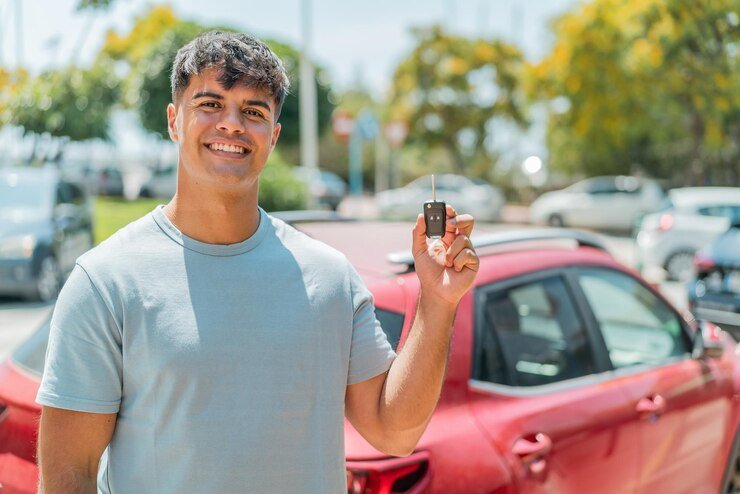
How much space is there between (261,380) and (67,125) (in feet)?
37.7

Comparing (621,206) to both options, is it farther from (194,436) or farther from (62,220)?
(194,436)

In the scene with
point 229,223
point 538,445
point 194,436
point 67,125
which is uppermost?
point 67,125

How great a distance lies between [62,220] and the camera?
10.6 m

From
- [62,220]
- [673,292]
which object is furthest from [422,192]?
[62,220]

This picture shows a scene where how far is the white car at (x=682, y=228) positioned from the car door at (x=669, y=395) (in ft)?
32.7

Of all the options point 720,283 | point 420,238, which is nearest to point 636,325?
point 420,238

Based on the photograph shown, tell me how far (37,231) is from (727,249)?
7.94m

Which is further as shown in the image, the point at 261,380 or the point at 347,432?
the point at 347,432

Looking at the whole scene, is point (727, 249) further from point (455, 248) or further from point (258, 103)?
point (258, 103)

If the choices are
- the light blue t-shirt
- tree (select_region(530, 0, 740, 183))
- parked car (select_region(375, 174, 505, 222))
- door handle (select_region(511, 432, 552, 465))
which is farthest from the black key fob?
parked car (select_region(375, 174, 505, 222))

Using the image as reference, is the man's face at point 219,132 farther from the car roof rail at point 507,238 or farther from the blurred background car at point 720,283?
the blurred background car at point 720,283

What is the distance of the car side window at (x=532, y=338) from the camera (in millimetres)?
2709

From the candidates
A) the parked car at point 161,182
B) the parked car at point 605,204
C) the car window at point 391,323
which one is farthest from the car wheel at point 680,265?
the parked car at point 161,182

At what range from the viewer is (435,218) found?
1.80m
